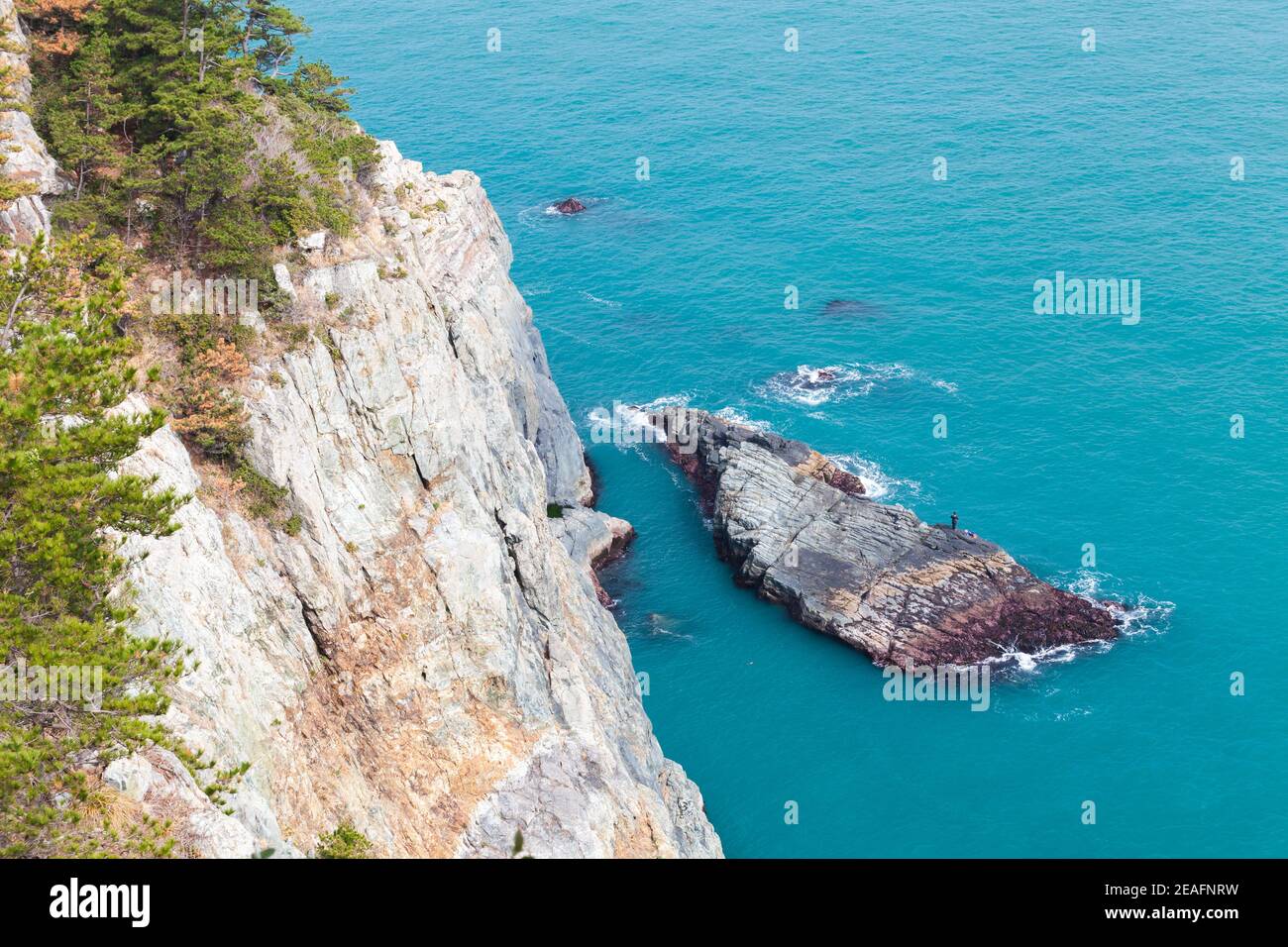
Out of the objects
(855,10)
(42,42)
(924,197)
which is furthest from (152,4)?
(855,10)

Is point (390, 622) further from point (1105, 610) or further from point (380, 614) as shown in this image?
point (1105, 610)

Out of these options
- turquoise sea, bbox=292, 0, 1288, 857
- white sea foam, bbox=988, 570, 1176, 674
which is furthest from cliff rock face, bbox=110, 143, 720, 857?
white sea foam, bbox=988, 570, 1176, 674

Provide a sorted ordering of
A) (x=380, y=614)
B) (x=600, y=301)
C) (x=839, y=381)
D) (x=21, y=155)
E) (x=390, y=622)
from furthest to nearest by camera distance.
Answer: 1. (x=600, y=301)
2. (x=839, y=381)
3. (x=390, y=622)
4. (x=380, y=614)
5. (x=21, y=155)

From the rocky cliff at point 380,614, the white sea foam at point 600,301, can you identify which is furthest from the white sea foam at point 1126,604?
the white sea foam at point 600,301

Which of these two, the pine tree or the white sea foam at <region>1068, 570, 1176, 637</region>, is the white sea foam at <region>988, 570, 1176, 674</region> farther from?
the pine tree

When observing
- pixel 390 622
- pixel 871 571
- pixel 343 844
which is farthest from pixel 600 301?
pixel 343 844

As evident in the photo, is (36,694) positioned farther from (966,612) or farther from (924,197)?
(924,197)
